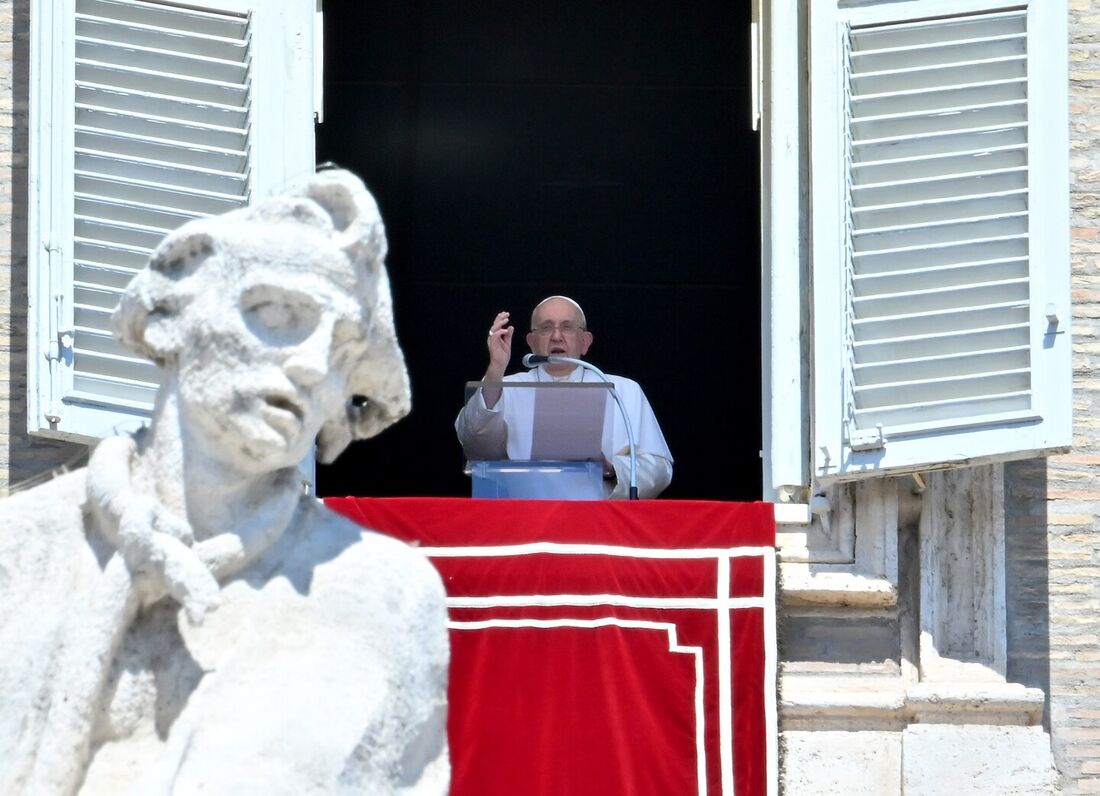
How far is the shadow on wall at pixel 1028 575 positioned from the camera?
26.1ft

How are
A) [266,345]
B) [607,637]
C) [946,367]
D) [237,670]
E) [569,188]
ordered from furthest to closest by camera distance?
[569,188] → [946,367] → [607,637] → [266,345] → [237,670]

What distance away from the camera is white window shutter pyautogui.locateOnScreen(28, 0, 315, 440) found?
7.52 metres

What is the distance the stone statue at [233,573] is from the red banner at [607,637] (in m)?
3.47

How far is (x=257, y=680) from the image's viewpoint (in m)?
3.88

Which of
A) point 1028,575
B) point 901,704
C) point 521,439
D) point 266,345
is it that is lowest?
point 901,704

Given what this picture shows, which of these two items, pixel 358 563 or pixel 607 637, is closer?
pixel 358 563

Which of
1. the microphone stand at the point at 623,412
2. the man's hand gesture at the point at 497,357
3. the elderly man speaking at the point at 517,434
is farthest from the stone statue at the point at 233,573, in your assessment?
Answer: the man's hand gesture at the point at 497,357

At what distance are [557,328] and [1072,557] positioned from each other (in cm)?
169

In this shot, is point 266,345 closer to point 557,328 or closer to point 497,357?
point 497,357

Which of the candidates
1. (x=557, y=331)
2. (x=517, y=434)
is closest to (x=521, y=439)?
(x=517, y=434)

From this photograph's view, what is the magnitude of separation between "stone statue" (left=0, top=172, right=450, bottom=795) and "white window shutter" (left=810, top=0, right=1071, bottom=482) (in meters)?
3.73

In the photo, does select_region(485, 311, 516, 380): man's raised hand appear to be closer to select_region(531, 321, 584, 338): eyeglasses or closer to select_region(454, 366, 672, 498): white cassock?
select_region(454, 366, 672, 498): white cassock

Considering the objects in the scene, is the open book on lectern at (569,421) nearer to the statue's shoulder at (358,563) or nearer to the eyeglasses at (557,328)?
the eyeglasses at (557,328)

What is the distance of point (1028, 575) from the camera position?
26.3 feet
